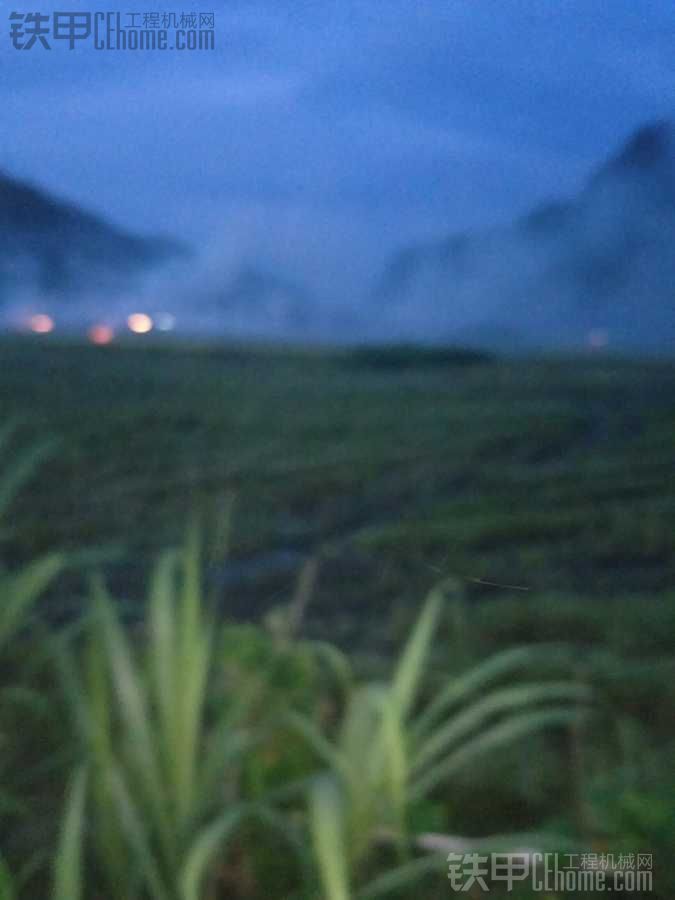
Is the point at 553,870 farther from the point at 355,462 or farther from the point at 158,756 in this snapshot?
the point at 355,462

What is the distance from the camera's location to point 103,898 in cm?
170

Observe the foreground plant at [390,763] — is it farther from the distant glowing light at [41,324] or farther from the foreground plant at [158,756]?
the distant glowing light at [41,324]

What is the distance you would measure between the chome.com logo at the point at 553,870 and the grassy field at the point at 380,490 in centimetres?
34

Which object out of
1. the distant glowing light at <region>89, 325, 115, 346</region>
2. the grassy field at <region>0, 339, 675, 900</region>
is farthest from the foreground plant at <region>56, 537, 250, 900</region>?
the distant glowing light at <region>89, 325, 115, 346</region>

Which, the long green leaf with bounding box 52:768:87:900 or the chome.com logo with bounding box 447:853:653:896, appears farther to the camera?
the chome.com logo with bounding box 447:853:653:896

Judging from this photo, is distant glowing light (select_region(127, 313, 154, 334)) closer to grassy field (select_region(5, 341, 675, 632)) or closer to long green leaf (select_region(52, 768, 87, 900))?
grassy field (select_region(5, 341, 675, 632))

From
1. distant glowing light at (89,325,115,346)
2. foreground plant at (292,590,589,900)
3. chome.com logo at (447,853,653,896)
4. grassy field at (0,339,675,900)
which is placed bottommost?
chome.com logo at (447,853,653,896)

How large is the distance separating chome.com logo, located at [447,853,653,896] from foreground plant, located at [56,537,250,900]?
0.39 metres

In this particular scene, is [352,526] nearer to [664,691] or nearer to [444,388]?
[444,388]

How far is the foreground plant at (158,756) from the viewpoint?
1.59 meters

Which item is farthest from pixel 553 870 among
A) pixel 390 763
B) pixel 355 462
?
pixel 355 462

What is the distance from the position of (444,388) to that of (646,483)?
46 cm

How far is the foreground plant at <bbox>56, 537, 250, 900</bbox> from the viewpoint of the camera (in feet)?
5.22

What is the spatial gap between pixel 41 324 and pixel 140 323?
207 millimetres
